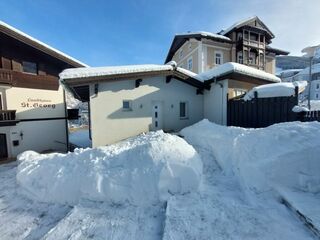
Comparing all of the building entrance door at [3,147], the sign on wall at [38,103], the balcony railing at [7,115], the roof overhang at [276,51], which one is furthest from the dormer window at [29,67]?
the roof overhang at [276,51]

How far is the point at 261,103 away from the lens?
865cm

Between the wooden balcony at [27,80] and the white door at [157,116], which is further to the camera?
the white door at [157,116]

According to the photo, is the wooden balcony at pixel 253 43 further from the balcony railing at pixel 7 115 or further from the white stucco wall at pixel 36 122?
the balcony railing at pixel 7 115

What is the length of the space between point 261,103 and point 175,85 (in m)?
5.01

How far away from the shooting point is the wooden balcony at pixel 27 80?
10.1m

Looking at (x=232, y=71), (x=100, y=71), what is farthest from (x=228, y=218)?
(x=232, y=71)

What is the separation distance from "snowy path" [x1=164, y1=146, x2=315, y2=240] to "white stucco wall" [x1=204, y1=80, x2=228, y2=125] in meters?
6.75

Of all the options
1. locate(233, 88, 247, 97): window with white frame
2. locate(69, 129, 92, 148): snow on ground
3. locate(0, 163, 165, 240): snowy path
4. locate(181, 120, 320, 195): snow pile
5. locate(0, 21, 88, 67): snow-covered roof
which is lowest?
locate(69, 129, 92, 148): snow on ground

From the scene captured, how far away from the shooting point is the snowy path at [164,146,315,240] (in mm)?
2900

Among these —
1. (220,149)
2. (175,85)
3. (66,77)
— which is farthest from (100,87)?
(220,149)

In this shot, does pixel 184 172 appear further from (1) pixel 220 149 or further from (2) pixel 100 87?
(2) pixel 100 87

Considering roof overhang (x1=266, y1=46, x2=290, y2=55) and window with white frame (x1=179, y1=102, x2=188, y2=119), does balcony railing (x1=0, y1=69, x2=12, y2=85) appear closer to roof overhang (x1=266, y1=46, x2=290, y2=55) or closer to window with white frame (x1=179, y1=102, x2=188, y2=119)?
window with white frame (x1=179, y1=102, x2=188, y2=119)

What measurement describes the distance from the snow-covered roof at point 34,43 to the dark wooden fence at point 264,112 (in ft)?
36.8

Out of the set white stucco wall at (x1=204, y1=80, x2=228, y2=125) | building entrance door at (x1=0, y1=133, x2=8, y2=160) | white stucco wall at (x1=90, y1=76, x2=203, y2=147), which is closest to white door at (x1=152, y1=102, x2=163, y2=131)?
white stucco wall at (x1=90, y1=76, x2=203, y2=147)
